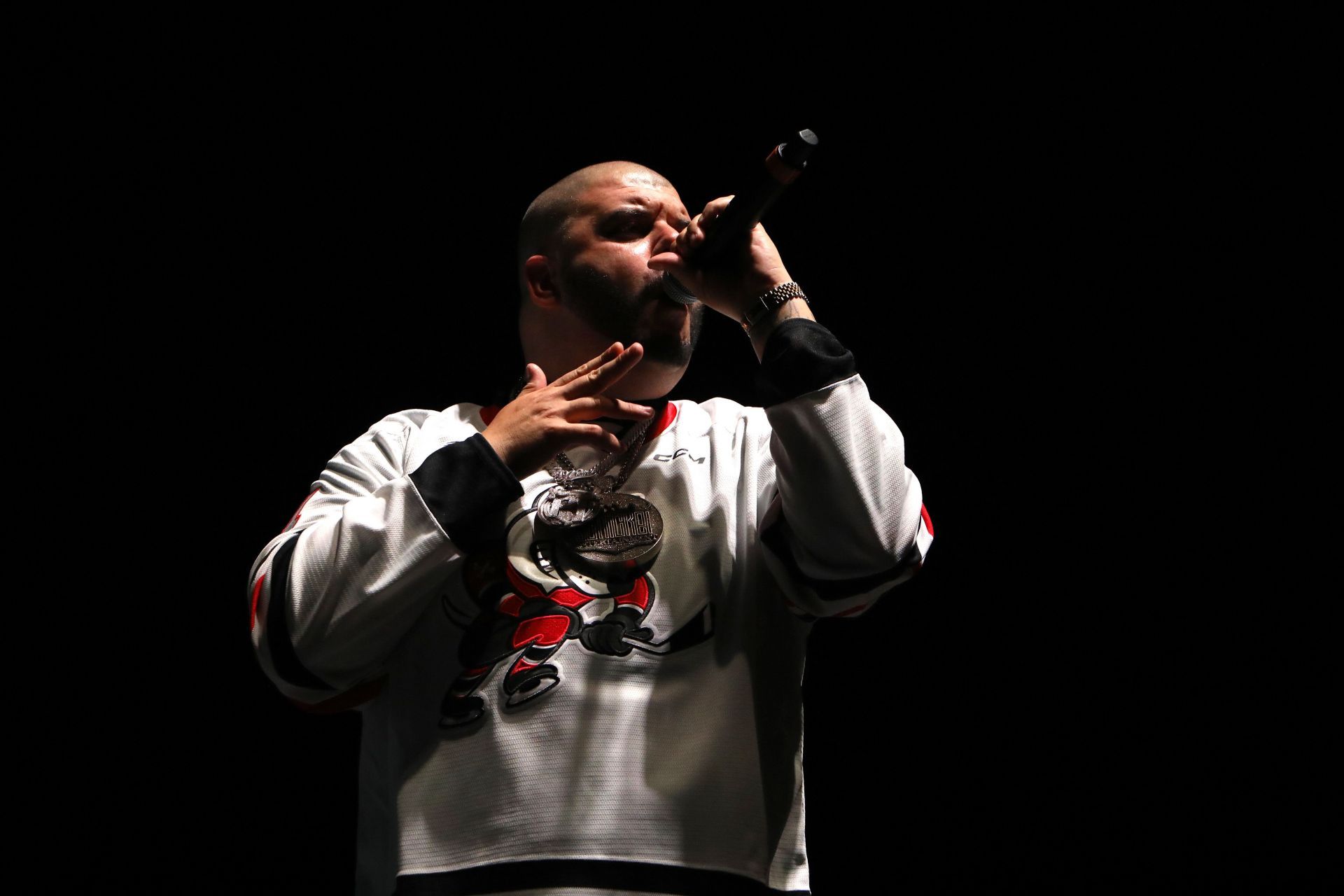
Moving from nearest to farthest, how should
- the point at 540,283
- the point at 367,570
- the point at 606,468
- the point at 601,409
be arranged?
the point at 367,570 < the point at 601,409 < the point at 606,468 < the point at 540,283

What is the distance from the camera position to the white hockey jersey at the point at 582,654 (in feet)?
3.84

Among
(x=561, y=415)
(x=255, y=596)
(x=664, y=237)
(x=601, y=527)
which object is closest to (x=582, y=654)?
(x=601, y=527)

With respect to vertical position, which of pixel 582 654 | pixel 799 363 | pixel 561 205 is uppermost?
pixel 561 205

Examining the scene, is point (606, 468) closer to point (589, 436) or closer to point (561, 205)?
point (589, 436)

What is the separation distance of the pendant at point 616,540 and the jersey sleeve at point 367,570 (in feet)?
0.48

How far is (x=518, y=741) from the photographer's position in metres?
1.21

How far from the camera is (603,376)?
4.25 ft

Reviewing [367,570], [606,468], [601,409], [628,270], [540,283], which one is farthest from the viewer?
[540,283]

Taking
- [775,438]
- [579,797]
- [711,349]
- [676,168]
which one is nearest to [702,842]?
[579,797]

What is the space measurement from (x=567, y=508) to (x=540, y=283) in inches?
16.8

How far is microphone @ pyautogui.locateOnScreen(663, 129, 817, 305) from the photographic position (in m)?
1.18

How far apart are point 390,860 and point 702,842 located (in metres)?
0.36

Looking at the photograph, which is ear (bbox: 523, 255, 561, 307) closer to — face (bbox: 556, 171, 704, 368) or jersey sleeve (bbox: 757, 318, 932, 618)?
face (bbox: 556, 171, 704, 368)

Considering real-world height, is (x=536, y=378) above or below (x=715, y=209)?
below
